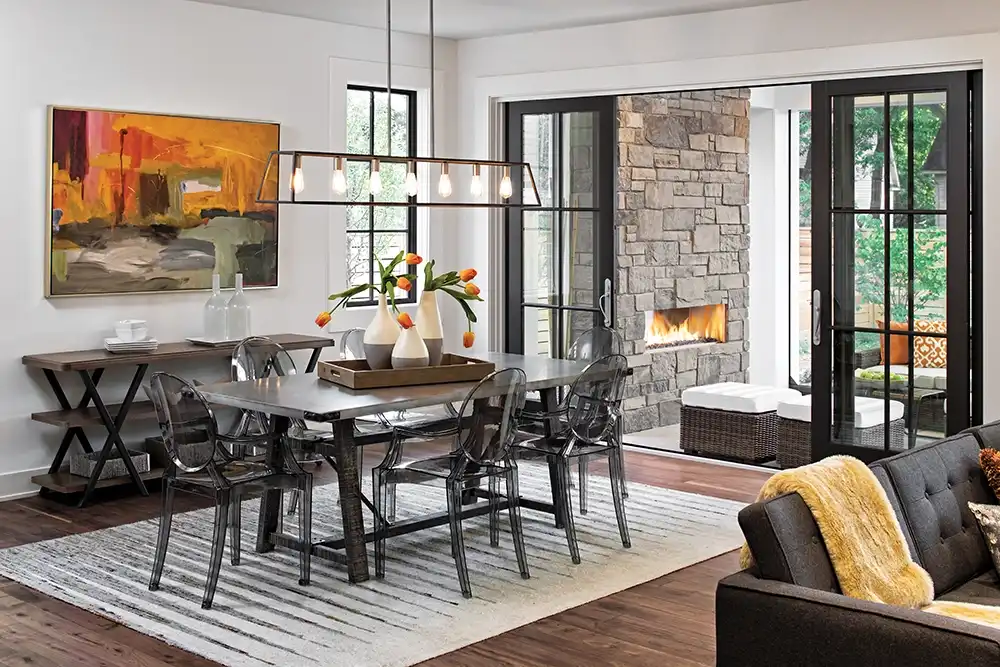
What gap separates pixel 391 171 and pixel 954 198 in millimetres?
3563

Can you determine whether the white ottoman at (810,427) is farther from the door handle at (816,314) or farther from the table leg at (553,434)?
the table leg at (553,434)

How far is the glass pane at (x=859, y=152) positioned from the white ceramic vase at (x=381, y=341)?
2.62m

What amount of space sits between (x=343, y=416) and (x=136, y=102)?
2.87m

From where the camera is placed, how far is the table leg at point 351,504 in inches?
182

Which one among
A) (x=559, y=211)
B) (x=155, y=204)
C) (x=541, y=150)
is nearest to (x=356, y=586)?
(x=155, y=204)

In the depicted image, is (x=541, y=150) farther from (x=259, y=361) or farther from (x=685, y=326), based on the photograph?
(x=259, y=361)

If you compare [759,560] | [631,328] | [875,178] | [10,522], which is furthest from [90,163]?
[759,560]

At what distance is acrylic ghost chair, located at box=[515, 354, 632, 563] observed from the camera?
5145 mm

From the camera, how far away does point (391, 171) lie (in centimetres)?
788

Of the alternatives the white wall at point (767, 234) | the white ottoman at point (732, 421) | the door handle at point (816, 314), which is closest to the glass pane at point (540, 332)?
the white ottoman at point (732, 421)

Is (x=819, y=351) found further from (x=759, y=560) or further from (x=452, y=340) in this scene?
(x=759, y=560)

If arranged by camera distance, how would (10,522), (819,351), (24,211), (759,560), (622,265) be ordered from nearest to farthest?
(759,560) → (10,522) → (24,211) → (819,351) → (622,265)

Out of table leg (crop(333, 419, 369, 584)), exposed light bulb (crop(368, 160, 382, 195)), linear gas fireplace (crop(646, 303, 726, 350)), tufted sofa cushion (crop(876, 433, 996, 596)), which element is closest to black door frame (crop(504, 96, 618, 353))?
linear gas fireplace (crop(646, 303, 726, 350))

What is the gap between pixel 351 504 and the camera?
4.69 m
